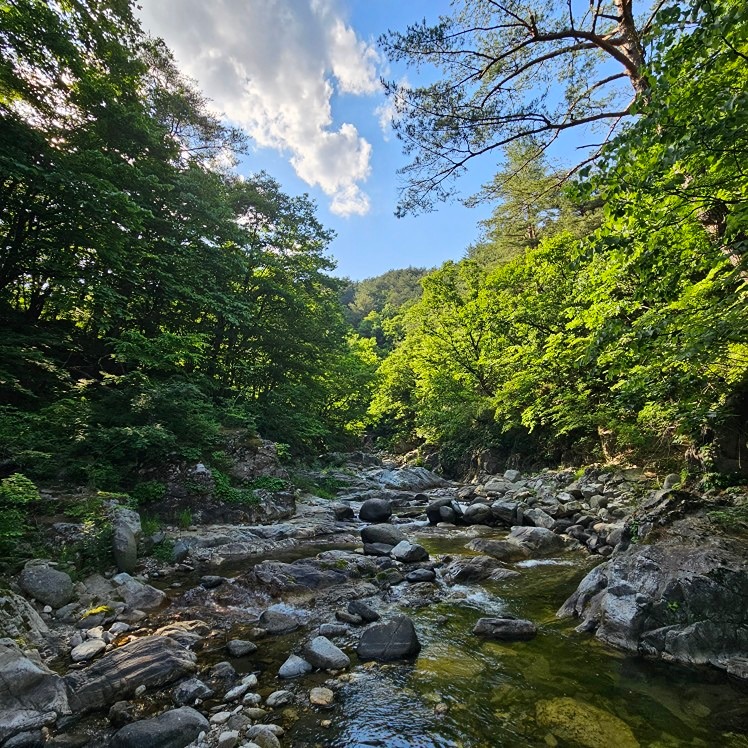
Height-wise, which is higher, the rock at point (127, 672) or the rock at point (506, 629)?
the rock at point (127, 672)

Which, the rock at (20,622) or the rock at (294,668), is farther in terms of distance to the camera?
the rock at (20,622)

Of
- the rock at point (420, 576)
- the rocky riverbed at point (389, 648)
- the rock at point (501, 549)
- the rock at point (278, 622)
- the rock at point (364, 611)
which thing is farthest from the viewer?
the rock at point (501, 549)

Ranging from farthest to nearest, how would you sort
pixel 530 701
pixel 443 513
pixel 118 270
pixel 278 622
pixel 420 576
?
pixel 443 513
pixel 118 270
pixel 420 576
pixel 278 622
pixel 530 701

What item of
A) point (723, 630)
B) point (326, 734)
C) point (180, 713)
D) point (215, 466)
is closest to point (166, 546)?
point (215, 466)

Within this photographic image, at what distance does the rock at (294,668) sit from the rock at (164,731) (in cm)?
99

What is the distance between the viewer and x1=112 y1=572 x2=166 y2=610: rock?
6000 mm

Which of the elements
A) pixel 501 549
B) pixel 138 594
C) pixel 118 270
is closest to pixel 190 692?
pixel 138 594

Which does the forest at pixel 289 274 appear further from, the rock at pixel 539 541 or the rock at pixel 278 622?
the rock at pixel 278 622

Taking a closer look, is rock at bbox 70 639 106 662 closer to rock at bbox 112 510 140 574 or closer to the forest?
rock at bbox 112 510 140 574

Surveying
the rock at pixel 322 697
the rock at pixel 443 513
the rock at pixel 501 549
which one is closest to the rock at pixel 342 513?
the rock at pixel 443 513

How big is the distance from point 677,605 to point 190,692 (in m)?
5.36

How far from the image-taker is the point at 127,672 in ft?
13.3

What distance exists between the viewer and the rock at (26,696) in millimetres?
3283

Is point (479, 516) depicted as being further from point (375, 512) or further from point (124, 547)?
point (124, 547)
